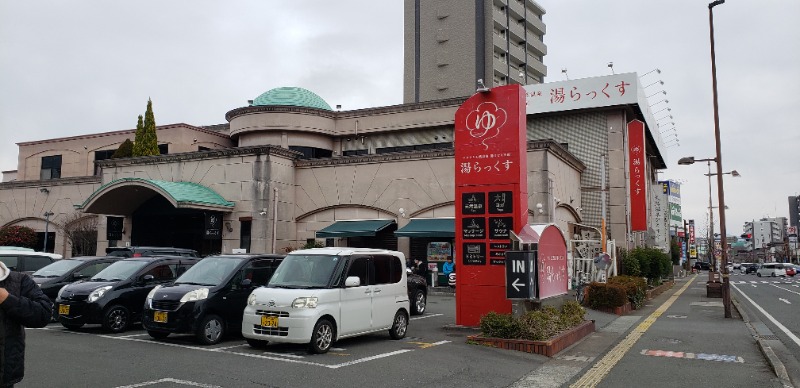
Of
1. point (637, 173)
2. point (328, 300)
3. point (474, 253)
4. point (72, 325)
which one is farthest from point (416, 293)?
point (637, 173)

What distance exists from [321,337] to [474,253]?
4488 millimetres

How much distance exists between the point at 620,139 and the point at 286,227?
19253 millimetres

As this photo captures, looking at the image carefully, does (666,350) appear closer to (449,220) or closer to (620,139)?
(449,220)

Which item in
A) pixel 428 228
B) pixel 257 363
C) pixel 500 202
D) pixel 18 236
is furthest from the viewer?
pixel 18 236

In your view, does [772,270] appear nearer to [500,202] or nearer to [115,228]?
[500,202]

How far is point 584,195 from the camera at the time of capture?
3297cm

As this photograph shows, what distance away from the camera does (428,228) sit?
965 inches

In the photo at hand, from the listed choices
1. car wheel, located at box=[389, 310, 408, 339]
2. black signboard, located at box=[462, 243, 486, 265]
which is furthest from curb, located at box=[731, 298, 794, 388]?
car wheel, located at box=[389, 310, 408, 339]

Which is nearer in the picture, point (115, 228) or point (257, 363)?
point (257, 363)

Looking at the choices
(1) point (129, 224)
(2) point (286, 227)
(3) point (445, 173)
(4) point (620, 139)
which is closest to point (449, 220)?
(3) point (445, 173)

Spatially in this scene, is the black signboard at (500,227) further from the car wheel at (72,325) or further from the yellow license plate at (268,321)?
the car wheel at (72,325)

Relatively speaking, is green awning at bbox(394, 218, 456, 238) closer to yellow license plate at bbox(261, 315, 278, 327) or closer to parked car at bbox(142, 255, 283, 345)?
parked car at bbox(142, 255, 283, 345)

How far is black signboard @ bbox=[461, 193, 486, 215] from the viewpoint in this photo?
1298 cm

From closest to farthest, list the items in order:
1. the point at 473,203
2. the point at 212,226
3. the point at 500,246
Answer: the point at 500,246
the point at 473,203
the point at 212,226
